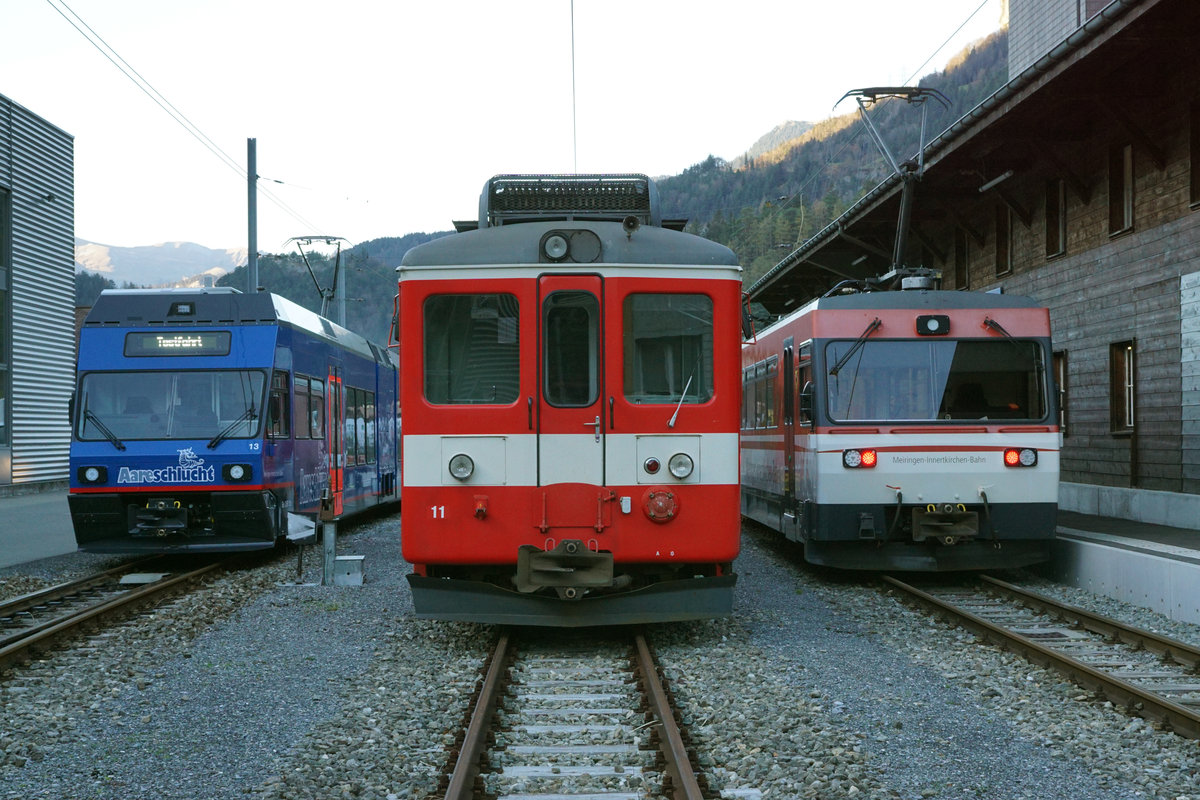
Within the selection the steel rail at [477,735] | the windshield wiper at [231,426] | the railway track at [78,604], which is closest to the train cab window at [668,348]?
the steel rail at [477,735]

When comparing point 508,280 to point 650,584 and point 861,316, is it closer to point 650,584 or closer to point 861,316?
point 650,584

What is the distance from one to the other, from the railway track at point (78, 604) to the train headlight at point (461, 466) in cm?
306

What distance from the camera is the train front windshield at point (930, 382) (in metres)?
11.3

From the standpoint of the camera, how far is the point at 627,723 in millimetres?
6031

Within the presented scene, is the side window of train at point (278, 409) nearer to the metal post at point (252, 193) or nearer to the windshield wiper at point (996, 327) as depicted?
the windshield wiper at point (996, 327)

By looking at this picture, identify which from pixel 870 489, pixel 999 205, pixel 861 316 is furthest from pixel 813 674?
pixel 999 205

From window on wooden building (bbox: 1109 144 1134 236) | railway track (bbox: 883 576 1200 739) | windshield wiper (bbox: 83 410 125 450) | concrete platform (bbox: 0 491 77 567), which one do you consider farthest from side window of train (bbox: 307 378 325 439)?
window on wooden building (bbox: 1109 144 1134 236)

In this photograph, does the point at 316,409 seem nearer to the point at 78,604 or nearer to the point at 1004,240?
the point at 78,604

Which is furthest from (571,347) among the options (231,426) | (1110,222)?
(1110,222)

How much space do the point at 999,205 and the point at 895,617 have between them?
14809mm

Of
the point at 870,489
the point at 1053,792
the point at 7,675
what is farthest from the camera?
the point at 870,489

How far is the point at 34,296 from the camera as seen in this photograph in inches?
1153

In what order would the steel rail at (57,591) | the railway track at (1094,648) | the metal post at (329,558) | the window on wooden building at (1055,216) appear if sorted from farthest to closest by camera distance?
the window on wooden building at (1055,216)
the metal post at (329,558)
the steel rail at (57,591)
the railway track at (1094,648)

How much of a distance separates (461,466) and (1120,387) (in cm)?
1289
